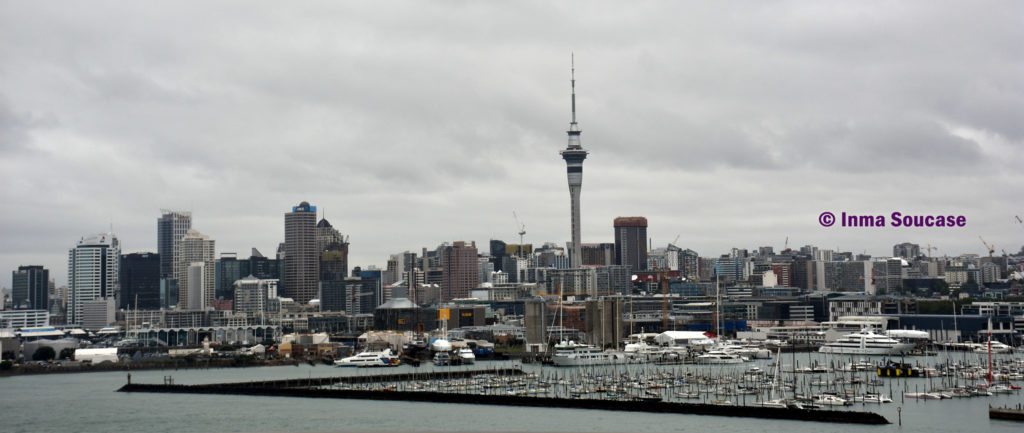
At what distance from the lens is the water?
42.5 m

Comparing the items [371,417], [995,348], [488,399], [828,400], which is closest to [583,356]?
[995,348]

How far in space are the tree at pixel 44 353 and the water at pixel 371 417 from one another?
46.2 m

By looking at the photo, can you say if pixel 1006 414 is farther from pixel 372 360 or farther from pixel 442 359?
pixel 442 359

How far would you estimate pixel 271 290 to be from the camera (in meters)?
194

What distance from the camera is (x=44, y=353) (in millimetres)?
107188

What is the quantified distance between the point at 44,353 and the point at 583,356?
49510 mm

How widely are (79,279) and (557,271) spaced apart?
243 ft

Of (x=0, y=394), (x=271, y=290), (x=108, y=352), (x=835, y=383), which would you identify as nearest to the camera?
(x=835, y=383)

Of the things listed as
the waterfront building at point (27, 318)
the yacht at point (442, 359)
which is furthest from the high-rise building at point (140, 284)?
the yacht at point (442, 359)

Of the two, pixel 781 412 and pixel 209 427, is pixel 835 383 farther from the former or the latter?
pixel 209 427

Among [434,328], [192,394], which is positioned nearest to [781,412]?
[192,394]

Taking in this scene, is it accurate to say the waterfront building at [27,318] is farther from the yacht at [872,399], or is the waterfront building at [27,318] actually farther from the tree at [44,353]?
the yacht at [872,399]

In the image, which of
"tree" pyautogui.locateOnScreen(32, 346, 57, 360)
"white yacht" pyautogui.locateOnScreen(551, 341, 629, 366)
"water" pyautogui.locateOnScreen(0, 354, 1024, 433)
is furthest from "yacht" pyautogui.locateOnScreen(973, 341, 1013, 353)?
"tree" pyautogui.locateOnScreen(32, 346, 57, 360)

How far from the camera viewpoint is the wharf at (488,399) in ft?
141
